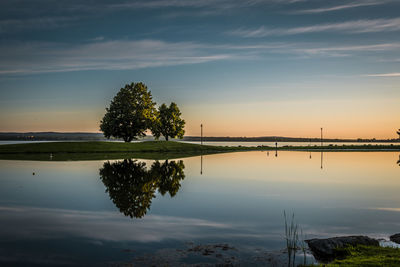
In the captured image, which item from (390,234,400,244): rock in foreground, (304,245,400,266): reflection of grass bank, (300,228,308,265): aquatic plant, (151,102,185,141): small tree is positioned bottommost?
(300,228,308,265): aquatic plant

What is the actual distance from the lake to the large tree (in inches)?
2028

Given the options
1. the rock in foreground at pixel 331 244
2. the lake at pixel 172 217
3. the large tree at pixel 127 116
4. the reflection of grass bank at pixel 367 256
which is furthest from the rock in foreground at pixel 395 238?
the large tree at pixel 127 116

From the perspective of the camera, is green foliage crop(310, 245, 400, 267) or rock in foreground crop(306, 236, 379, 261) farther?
rock in foreground crop(306, 236, 379, 261)

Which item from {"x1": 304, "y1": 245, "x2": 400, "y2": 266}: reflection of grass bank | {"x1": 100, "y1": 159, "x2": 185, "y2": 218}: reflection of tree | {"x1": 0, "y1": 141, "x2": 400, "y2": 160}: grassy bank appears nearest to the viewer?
{"x1": 304, "y1": 245, "x2": 400, "y2": 266}: reflection of grass bank

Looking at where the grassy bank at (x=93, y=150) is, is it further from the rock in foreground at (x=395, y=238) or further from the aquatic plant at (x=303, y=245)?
the rock in foreground at (x=395, y=238)

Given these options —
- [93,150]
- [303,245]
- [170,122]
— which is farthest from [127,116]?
[303,245]

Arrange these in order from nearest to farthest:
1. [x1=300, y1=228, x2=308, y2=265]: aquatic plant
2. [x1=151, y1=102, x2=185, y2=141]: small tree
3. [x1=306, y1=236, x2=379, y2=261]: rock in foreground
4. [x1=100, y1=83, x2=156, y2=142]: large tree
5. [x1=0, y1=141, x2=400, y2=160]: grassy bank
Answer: [x1=300, y1=228, x2=308, y2=265]: aquatic plant
[x1=306, y1=236, x2=379, y2=261]: rock in foreground
[x1=0, y1=141, x2=400, y2=160]: grassy bank
[x1=100, y1=83, x2=156, y2=142]: large tree
[x1=151, y1=102, x2=185, y2=141]: small tree

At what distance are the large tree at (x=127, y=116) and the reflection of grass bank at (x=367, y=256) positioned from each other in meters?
70.3

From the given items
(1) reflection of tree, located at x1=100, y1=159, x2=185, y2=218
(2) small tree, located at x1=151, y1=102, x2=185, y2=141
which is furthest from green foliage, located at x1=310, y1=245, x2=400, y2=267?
(2) small tree, located at x1=151, y1=102, x2=185, y2=141

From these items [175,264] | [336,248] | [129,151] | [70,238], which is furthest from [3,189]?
[129,151]

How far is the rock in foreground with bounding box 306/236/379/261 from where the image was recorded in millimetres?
10605

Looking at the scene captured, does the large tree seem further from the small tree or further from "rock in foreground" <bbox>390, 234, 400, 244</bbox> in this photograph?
"rock in foreground" <bbox>390, 234, 400, 244</bbox>

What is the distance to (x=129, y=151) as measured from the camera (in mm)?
72375

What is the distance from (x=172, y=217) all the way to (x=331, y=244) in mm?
7107
